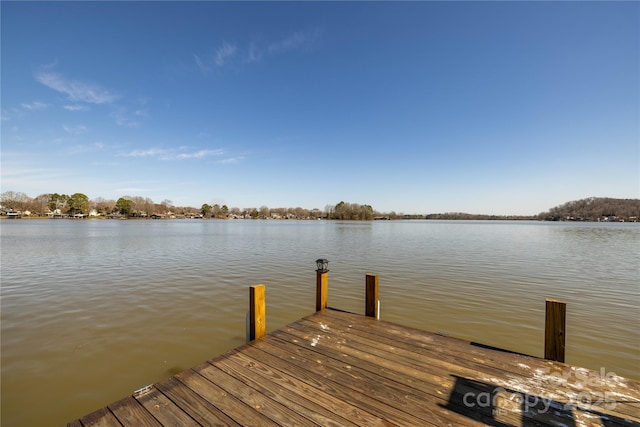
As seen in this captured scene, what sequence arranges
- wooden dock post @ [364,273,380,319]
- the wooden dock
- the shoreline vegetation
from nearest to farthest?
the wooden dock → wooden dock post @ [364,273,380,319] → the shoreline vegetation

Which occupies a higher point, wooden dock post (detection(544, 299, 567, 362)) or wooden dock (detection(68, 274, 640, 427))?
wooden dock post (detection(544, 299, 567, 362))

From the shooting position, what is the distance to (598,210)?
344 ft

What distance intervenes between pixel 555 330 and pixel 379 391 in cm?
249

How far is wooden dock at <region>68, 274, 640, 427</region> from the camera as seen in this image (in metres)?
2.37

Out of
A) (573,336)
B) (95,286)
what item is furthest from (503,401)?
(95,286)

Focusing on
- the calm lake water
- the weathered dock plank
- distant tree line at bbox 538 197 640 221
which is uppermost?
distant tree line at bbox 538 197 640 221

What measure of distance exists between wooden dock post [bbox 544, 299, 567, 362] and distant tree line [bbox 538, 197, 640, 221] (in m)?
141

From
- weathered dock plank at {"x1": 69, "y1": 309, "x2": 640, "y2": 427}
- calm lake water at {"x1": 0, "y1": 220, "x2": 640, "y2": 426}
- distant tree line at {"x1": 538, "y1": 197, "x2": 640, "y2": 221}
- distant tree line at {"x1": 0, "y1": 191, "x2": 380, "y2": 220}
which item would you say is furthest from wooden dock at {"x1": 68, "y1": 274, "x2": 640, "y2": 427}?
distant tree line at {"x1": 538, "y1": 197, "x2": 640, "y2": 221}

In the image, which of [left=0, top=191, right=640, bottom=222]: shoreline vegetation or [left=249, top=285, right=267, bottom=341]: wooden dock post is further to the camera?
[left=0, top=191, right=640, bottom=222]: shoreline vegetation

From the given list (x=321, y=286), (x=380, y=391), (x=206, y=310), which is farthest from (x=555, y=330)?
(x=206, y=310)

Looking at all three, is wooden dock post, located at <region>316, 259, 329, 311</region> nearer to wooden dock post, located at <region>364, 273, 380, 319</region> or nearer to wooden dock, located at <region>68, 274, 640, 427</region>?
wooden dock post, located at <region>364, 273, 380, 319</region>

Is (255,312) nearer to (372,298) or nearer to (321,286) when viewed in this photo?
(321,286)

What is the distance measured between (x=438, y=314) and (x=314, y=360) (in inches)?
182

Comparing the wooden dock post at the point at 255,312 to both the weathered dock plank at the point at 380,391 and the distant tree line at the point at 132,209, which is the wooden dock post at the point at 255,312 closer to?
the weathered dock plank at the point at 380,391
